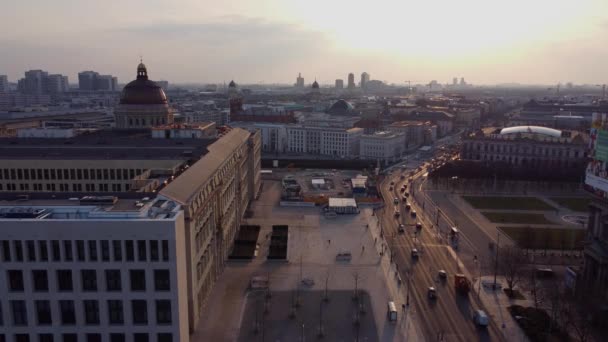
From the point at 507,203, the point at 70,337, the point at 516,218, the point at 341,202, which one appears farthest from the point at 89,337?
the point at 507,203

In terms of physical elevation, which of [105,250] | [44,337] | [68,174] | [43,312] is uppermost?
[68,174]

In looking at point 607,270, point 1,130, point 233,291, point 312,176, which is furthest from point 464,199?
point 1,130

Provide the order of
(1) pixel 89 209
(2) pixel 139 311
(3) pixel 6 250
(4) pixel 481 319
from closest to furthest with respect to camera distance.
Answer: (3) pixel 6 250, (2) pixel 139 311, (1) pixel 89 209, (4) pixel 481 319

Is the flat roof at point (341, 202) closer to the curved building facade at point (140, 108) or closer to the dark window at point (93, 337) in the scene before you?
the curved building facade at point (140, 108)

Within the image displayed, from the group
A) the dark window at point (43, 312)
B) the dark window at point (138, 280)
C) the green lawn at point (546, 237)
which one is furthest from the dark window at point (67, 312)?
the green lawn at point (546, 237)

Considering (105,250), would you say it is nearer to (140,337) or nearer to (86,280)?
(86,280)

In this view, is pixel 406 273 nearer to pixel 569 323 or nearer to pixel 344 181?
pixel 569 323

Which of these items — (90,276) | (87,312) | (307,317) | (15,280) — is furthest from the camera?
(307,317)
